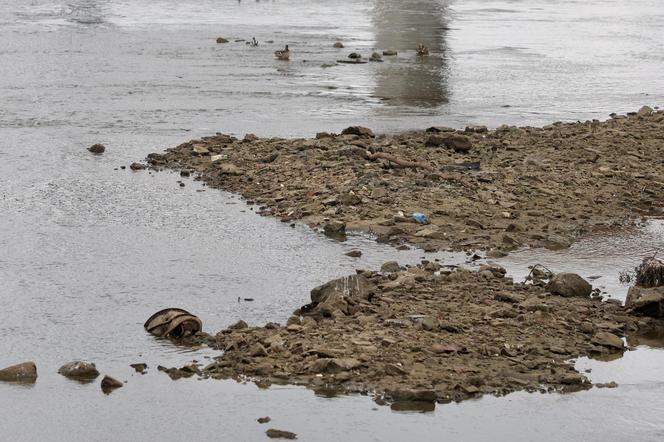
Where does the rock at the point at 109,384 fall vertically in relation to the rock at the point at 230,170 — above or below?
below

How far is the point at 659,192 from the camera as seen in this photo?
529 inches

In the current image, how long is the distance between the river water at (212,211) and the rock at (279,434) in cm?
12

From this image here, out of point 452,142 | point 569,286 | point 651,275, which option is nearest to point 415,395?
point 569,286

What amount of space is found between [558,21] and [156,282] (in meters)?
27.1

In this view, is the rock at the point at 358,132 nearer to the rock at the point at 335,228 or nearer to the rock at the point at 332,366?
the rock at the point at 335,228

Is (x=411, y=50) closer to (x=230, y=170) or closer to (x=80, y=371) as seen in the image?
(x=230, y=170)

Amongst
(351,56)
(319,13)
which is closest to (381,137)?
(351,56)

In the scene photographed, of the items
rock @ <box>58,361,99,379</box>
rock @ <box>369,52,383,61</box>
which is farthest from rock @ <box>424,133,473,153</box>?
rock @ <box>369,52,383,61</box>

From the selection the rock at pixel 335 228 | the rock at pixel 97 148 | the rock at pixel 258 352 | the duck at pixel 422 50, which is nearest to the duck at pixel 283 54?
the duck at pixel 422 50

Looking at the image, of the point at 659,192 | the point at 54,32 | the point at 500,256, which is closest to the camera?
the point at 500,256

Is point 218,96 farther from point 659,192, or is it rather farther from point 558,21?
point 558,21

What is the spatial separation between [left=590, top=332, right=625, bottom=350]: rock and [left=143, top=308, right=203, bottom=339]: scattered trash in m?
3.06

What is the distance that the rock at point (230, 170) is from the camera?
1399cm

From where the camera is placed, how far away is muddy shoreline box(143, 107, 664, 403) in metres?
8.24
